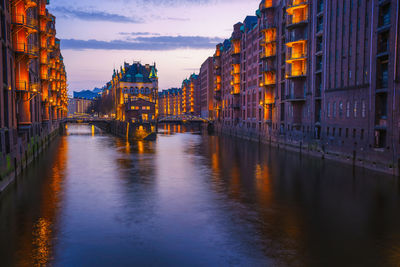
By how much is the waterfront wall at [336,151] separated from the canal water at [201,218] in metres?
1.34

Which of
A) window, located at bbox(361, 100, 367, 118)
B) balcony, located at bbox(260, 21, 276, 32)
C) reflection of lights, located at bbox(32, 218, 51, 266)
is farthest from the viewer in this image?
balcony, located at bbox(260, 21, 276, 32)

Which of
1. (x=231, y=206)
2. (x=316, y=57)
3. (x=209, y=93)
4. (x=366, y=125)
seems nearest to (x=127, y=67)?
(x=209, y=93)

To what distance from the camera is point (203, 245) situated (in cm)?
1781

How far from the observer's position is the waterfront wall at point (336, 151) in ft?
116

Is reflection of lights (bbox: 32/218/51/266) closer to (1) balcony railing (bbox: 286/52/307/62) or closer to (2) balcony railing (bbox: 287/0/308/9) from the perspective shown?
(1) balcony railing (bbox: 286/52/307/62)

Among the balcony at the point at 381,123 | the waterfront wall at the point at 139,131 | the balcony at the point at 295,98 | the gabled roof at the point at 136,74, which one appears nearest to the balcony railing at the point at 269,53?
the balcony at the point at 295,98

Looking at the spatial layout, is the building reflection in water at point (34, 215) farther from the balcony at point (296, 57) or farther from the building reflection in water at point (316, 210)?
the balcony at point (296, 57)

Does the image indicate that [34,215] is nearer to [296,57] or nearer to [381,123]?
[381,123]

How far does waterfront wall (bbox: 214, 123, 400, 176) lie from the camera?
35312 millimetres

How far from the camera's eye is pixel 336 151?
149 feet

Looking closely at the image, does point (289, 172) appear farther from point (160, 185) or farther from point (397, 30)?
point (397, 30)

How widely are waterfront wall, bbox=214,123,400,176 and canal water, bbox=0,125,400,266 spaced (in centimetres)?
134

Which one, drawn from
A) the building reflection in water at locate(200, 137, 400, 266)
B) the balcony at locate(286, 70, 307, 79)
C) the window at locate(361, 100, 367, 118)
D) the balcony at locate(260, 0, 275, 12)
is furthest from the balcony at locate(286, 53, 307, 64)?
the building reflection in water at locate(200, 137, 400, 266)

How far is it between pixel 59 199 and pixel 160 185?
9.35m
